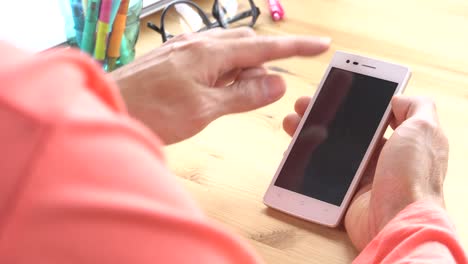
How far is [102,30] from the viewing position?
75cm

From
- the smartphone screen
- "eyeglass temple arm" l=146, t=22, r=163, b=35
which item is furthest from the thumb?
"eyeglass temple arm" l=146, t=22, r=163, b=35

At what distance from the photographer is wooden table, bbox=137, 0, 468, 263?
0.67 metres

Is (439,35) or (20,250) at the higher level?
(20,250)

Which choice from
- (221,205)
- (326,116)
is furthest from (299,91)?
(221,205)

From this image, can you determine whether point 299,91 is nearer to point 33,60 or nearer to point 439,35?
point 439,35

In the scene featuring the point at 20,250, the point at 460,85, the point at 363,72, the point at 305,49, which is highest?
the point at 20,250

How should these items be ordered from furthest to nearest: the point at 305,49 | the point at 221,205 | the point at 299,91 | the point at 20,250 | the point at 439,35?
the point at 439,35
the point at 299,91
the point at 221,205
the point at 305,49
the point at 20,250

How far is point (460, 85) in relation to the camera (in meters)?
0.85

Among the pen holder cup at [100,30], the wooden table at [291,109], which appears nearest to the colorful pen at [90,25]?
the pen holder cup at [100,30]

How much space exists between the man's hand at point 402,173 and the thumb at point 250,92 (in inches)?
6.4

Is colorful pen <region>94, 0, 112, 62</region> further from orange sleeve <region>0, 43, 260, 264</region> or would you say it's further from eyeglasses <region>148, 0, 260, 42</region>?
orange sleeve <region>0, 43, 260, 264</region>

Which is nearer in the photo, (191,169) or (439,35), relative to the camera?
(191,169)

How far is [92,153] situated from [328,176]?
0.49m

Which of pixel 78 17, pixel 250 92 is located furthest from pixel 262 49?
pixel 78 17
